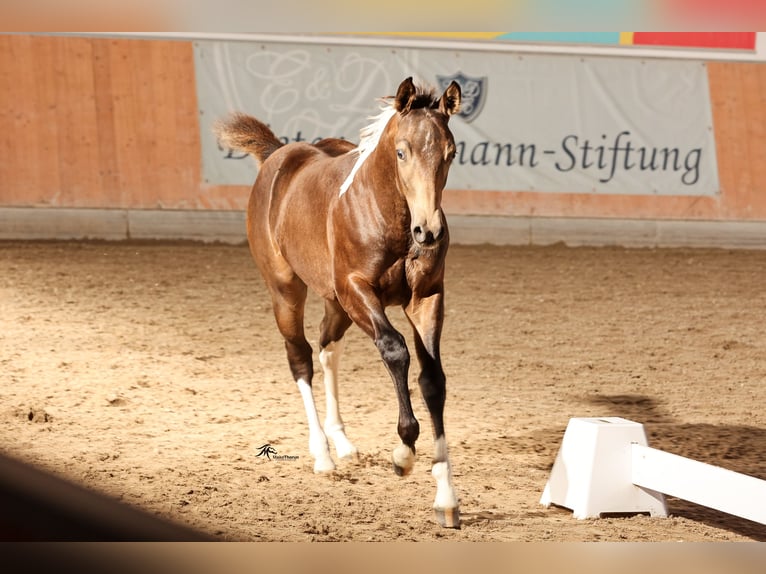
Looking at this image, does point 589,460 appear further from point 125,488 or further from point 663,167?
point 663,167

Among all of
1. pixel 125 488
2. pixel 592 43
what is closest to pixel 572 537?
pixel 125 488

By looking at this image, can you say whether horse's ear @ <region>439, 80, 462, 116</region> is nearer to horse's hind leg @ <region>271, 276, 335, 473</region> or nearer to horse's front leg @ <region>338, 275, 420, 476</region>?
horse's front leg @ <region>338, 275, 420, 476</region>

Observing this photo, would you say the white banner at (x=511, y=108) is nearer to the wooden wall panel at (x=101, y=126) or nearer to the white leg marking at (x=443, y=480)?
the wooden wall panel at (x=101, y=126)

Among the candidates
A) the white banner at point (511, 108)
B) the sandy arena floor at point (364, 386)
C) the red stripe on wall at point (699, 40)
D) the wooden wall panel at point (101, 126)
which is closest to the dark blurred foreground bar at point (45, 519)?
the sandy arena floor at point (364, 386)

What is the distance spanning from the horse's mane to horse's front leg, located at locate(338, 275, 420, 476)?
1.70 ft

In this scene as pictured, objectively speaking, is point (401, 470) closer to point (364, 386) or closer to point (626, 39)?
point (364, 386)

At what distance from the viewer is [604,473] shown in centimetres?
428

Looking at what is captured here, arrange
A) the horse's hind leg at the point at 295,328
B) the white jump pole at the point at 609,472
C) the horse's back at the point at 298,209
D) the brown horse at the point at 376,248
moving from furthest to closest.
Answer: the horse's hind leg at the point at 295,328, the horse's back at the point at 298,209, the white jump pole at the point at 609,472, the brown horse at the point at 376,248

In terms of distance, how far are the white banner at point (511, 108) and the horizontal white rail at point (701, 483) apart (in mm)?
8415

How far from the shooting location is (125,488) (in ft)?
15.0

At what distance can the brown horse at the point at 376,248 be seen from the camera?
3893mm

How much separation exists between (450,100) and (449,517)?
167cm

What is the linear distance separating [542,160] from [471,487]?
8.49 metres

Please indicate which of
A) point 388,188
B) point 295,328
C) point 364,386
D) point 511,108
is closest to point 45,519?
point 388,188
